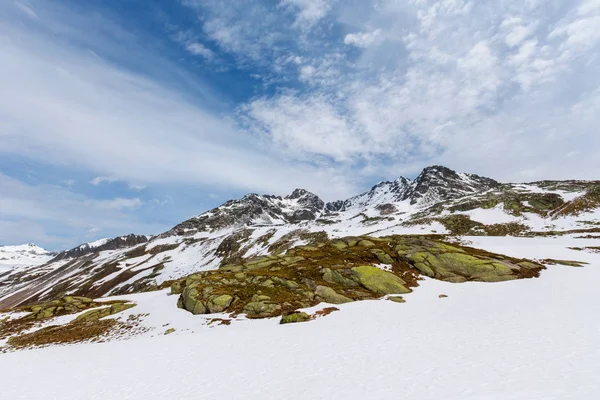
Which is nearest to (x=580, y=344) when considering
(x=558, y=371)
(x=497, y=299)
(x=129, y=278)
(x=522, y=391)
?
(x=558, y=371)

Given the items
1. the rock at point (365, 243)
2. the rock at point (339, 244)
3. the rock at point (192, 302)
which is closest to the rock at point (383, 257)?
the rock at point (365, 243)

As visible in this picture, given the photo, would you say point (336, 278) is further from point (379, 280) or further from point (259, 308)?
point (259, 308)

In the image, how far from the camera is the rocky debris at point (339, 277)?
3036 centimetres

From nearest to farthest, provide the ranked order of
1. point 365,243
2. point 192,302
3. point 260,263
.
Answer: point 192,302 < point 260,263 < point 365,243

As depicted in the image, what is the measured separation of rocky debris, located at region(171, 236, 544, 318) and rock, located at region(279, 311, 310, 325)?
626mm

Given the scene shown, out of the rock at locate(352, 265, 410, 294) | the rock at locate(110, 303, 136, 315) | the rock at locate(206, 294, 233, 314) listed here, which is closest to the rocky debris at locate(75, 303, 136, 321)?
the rock at locate(110, 303, 136, 315)

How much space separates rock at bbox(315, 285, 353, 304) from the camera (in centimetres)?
2998

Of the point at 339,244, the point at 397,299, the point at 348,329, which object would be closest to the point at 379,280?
the point at 397,299

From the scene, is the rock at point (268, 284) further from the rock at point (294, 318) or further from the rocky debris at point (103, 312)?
the rocky debris at point (103, 312)

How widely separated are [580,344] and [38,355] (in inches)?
1444

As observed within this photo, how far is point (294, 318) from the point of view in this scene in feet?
82.0

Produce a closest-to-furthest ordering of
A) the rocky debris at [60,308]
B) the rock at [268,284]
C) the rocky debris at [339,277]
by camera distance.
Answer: the rocky debris at [339,277] → the rock at [268,284] → the rocky debris at [60,308]

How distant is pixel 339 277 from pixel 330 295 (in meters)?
4.96

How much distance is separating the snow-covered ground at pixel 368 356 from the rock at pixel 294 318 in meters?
1.05
